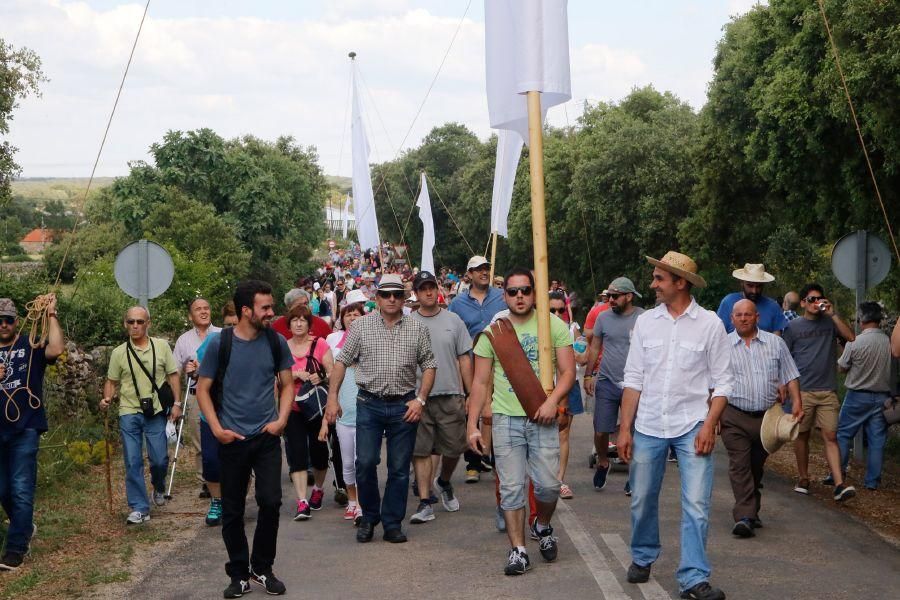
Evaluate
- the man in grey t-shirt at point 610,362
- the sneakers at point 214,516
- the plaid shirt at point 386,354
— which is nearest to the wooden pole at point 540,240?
the plaid shirt at point 386,354

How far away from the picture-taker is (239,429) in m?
7.14

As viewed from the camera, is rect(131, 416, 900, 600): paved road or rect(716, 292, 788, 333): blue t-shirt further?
rect(716, 292, 788, 333): blue t-shirt

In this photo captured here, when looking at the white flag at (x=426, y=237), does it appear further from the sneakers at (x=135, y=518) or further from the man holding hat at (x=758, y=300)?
the sneakers at (x=135, y=518)

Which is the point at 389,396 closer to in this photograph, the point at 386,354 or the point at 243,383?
the point at 386,354

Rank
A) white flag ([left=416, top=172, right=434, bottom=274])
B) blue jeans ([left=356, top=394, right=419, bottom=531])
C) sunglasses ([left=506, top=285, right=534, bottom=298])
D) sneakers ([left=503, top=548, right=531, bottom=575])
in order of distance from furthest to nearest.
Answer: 1. white flag ([left=416, top=172, right=434, bottom=274])
2. blue jeans ([left=356, top=394, right=419, bottom=531])
3. sunglasses ([left=506, top=285, right=534, bottom=298])
4. sneakers ([left=503, top=548, right=531, bottom=575])

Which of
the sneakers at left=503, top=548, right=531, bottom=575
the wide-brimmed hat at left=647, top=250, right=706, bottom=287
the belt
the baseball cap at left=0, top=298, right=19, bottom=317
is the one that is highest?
the wide-brimmed hat at left=647, top=250, right=706, bottom=287

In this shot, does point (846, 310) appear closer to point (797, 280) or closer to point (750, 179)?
point (750, 179)

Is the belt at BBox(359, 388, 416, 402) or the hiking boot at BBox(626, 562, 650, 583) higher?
the belt at BBox(359, 388, 416, 402)

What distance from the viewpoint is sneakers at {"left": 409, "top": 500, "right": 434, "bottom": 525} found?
9.46m

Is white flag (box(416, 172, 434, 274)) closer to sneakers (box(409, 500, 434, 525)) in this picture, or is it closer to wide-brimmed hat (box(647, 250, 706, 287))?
sneakers (box(409, 500, 434, 525))

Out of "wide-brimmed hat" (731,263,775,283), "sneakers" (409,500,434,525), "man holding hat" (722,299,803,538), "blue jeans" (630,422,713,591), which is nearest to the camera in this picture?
"blue jeans" (630,422,713,591)

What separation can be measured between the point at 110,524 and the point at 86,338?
7.86 meters

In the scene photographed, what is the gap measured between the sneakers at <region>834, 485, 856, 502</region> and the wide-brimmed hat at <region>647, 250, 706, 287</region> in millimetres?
3982

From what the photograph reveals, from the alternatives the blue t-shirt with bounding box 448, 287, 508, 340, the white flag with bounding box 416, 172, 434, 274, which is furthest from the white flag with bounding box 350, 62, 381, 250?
the blue t-shirt with bounding box 448, 287, 508, 340
